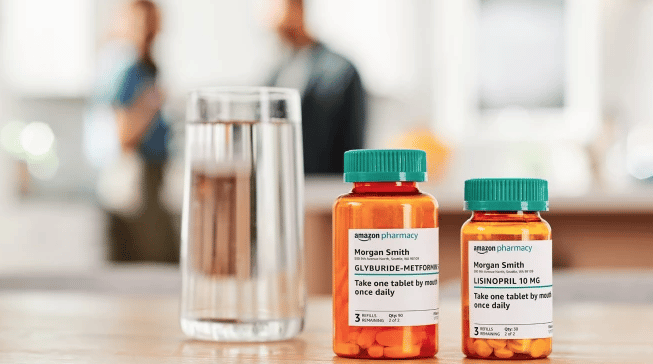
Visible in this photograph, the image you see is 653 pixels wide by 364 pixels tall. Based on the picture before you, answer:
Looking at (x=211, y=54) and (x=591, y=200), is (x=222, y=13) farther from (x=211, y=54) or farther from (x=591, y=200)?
(x=591, y=200)

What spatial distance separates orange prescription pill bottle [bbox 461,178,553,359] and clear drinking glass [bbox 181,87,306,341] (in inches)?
6.4

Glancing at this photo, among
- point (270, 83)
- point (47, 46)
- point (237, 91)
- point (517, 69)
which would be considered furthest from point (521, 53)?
point (237, 91)

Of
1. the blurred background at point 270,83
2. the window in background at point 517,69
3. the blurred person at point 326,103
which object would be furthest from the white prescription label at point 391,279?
the window in background at point 517,69

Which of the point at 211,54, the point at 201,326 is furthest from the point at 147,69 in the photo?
the point at 201,326

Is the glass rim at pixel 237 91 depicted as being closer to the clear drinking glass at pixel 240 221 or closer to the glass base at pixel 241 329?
the clear drinking glass at pixel 240 221

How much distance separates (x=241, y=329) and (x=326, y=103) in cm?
197

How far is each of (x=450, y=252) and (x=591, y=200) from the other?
0.41m

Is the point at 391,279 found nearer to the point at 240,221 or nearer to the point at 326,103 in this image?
the point at 240,221

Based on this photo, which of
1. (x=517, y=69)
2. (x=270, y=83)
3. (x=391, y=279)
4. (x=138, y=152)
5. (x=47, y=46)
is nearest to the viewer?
(x=391, y=279)

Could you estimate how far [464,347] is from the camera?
58 centimetres

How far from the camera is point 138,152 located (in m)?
3.40

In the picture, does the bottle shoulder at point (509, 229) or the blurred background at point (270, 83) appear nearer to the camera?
the bottle shoulder at point (509, 229)

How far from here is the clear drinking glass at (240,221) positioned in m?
0.65

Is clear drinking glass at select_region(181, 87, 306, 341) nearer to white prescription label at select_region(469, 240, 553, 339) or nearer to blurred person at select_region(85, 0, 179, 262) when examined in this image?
white prescription label at select_region(469, 240, 553, 339)
